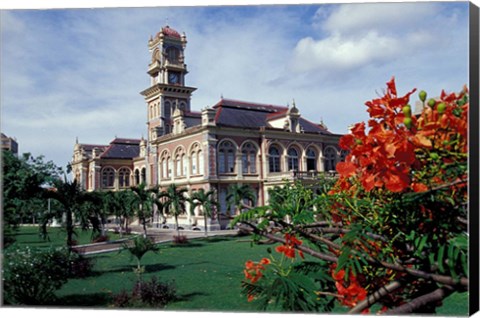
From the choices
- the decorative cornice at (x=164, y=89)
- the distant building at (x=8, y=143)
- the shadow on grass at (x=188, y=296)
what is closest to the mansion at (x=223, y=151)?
the decorative cornice at (x=164, y=89)

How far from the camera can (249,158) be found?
2097 cm

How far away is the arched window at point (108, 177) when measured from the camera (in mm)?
20269

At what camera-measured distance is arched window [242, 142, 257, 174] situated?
819 inches

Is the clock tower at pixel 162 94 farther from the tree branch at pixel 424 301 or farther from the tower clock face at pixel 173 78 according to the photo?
the tree branch at pixel 424 301

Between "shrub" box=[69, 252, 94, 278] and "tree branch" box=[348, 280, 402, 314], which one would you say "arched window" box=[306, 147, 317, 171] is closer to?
"shrub" box=[69, 252, 94, 278]

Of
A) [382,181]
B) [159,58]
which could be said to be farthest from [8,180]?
[382,181]

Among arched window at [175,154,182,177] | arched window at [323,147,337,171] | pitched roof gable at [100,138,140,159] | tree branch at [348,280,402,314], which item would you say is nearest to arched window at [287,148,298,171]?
A: arched window at [323,147,337,171]

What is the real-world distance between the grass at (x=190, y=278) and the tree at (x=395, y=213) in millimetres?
2392

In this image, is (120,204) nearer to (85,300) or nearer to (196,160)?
(196,160)

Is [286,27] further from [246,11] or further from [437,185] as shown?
[437,185]

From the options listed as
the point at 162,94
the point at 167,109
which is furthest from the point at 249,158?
the point at 167,109

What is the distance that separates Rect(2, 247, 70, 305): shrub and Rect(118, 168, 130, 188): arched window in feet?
51.9

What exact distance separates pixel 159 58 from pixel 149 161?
18.2 ft

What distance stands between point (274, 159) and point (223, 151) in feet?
7.59
